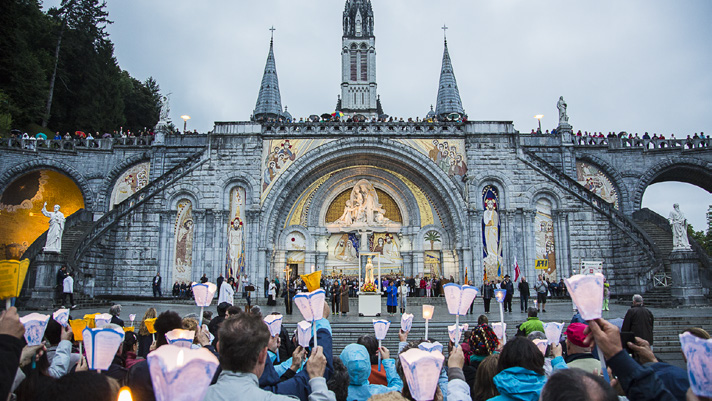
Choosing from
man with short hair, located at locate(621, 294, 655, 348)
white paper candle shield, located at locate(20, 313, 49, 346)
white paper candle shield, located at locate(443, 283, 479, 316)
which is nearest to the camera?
white paper candle shield, located at locate(20, 313, 49, 346)

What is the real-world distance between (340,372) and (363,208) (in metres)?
24.8

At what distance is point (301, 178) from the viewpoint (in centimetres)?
2698

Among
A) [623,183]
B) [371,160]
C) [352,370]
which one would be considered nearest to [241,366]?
[352,370]

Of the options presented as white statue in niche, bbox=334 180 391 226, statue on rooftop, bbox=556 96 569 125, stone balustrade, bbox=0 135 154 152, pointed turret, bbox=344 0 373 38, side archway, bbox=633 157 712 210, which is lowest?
white statue in niche, bbox=334 180 391 226

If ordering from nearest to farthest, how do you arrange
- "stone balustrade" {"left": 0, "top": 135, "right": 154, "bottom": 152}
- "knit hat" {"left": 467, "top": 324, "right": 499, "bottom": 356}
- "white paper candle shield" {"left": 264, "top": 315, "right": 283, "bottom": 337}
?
"knit hat" {"left": 467, "top": 324, "right": 499, "bottom": 356} → "white paper candle shield" {"left": 264, "top": 315, "right": 283, "bottom": 337} → "stone balustrade" {"left": 0, "top": 135, "right": 154, "bottom": 152}

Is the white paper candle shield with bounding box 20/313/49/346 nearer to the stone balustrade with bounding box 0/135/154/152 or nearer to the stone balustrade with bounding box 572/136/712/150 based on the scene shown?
the stone balustrade with bounding box 0/135/154/152

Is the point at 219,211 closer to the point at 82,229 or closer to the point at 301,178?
the point at 301,178

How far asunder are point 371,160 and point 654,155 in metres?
17.2

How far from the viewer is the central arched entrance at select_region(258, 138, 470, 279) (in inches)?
1041

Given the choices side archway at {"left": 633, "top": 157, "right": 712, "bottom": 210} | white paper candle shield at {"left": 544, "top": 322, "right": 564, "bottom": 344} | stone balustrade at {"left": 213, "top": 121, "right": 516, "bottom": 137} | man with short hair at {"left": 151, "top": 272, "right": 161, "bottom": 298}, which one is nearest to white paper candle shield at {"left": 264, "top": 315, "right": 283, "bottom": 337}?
white paper candle shield at {"left": 544, "top": 322, "right": 564, "bottom": 344}

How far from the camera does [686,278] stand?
719 inches

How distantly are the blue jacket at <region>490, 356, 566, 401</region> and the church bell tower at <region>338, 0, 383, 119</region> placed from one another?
44.3 m

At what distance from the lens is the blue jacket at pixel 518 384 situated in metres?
3.28

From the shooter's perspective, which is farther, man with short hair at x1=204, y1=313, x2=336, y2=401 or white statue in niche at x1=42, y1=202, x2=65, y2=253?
white statue in niche at x1=42, y1=202, x2=65, y2=253
